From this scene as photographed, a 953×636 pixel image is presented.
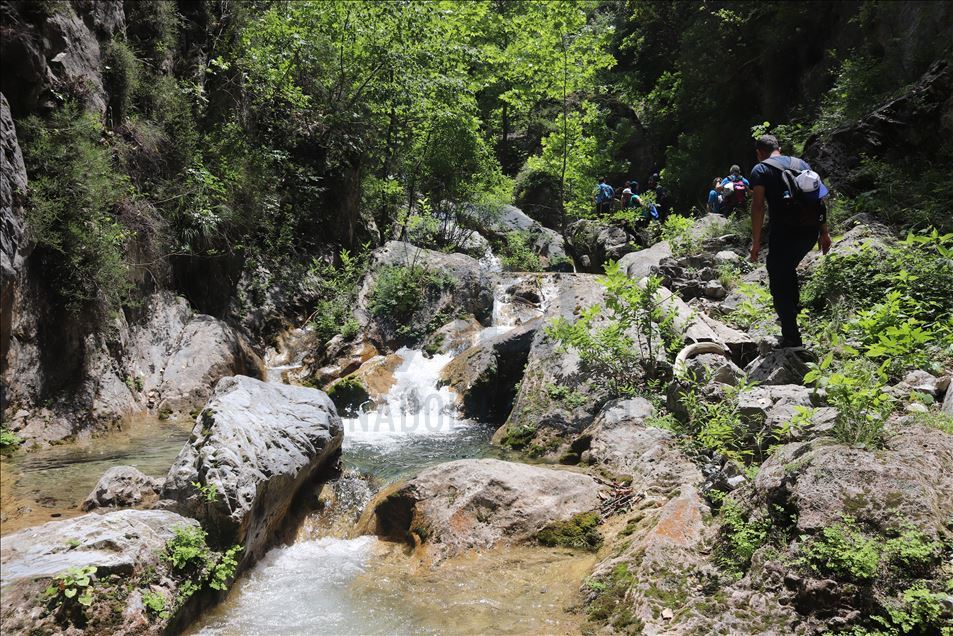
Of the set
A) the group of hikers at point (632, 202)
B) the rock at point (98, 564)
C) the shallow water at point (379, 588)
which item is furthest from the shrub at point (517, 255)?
the rock at point (98, 564)

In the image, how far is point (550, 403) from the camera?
8367mm

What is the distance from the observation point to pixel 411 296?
1503 cm

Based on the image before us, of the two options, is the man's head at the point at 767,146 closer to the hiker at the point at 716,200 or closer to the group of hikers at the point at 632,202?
the hiker at the point at 716,200

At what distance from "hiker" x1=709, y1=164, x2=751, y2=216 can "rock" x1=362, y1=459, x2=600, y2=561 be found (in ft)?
34.5

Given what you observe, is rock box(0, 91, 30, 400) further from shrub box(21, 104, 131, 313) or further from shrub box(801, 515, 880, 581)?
shrub box(801, 515, 880, 581)

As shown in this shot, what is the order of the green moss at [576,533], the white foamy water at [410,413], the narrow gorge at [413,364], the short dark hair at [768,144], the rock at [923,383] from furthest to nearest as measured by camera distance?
the white foamy water at [410,413]
the short dark hair at [768,144]
the green moss at [576,533]
the rock at [923,383]
the narrow gorge at [413,364]

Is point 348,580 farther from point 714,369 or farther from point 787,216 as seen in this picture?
point 787,216

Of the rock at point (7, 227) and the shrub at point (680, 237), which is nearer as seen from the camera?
the rock at point (7, 227)

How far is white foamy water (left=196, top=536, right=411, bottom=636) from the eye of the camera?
436cm

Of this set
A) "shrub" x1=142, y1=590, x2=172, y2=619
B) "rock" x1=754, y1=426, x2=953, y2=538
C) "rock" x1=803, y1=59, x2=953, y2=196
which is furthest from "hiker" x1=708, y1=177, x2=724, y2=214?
"shrub" x1=142, y1=590, x2=172, y2=619

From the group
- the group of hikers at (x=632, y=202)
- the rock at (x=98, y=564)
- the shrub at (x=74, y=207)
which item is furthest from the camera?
the group of hikers at (x=632, y=202)

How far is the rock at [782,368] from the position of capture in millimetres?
5719

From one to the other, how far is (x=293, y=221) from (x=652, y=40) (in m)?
19.5

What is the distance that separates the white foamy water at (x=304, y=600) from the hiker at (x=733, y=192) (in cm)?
1219
